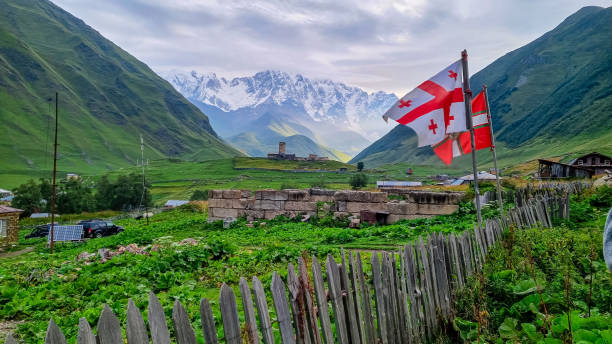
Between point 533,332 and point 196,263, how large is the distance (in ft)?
25.3

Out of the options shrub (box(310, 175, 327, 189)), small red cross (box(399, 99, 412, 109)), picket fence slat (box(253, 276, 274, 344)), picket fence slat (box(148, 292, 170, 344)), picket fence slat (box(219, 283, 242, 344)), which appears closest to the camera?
picket fence slat (box(148, 292, 170, 344))

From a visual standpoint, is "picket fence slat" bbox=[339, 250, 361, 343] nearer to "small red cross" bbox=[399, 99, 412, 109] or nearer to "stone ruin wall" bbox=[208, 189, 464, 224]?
"small red cross" bbox=[399, 99, 412, 109]

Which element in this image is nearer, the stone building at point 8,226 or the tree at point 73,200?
the stone building at point 8,226

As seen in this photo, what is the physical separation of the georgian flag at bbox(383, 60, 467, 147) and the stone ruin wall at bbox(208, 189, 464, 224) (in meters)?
8.34

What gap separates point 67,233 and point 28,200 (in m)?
43.8

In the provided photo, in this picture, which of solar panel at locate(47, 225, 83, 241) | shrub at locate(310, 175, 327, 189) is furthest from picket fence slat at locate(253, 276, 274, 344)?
shrub at locate(310, 175, 327, 189)

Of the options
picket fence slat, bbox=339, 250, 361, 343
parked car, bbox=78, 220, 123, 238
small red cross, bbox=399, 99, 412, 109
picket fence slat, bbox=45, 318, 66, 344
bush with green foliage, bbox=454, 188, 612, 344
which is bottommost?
parked car, bbox=78, 220, 123, 238

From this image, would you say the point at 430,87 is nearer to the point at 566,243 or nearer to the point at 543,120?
the point at 566,243

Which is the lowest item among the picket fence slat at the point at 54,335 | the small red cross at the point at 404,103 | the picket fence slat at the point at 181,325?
the picket fence slat at the point at 181,325

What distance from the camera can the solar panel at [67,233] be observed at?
28.3 metres

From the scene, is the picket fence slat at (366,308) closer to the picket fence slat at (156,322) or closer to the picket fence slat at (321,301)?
the picket fence slat at (321,301)

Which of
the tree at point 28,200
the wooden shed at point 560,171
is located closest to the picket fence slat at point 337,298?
the wooden shed at point 560,171

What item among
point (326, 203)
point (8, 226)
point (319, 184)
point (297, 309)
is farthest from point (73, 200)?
point (297, 309)

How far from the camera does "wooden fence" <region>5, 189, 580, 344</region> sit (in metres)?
2.40
